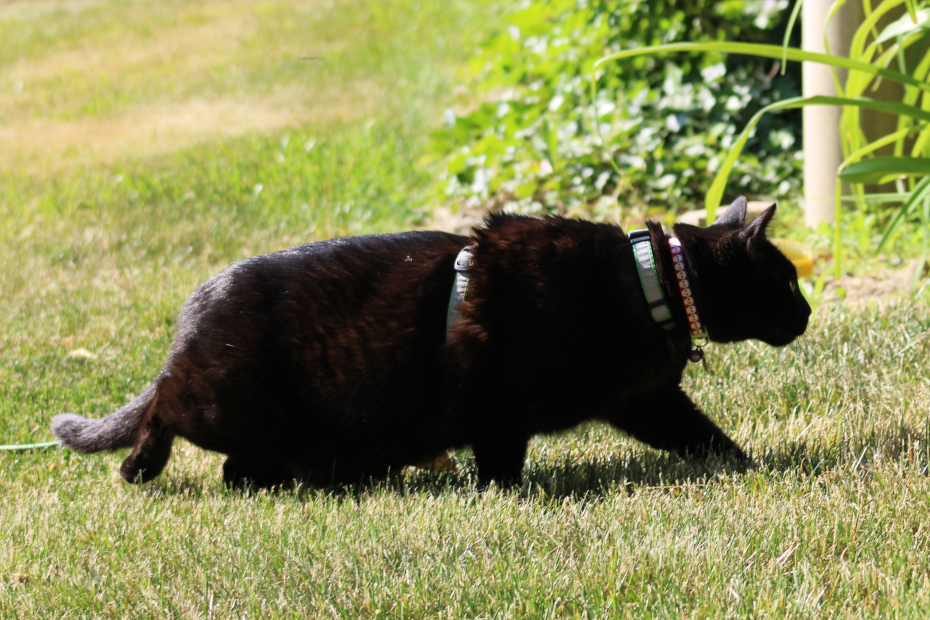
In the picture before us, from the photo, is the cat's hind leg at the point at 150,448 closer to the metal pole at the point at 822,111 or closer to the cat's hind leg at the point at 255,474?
the cat's hind leg at the point at 255,474

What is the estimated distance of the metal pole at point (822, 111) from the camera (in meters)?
4.69

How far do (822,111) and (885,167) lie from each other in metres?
1.91

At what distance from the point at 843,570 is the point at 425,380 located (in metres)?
1.31

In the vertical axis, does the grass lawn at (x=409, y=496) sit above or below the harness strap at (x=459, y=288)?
below

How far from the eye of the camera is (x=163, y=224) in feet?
21.4

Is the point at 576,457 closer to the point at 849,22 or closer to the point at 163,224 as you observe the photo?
the point at 849,22

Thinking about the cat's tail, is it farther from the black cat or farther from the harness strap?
the harness strap

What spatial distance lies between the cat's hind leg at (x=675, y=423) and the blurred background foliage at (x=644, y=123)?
284 cm

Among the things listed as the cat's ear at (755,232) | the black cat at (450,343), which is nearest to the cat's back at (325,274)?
the black cat at (450,343)

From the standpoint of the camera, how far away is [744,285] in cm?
292

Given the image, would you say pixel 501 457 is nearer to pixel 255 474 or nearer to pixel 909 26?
pixel 255 474

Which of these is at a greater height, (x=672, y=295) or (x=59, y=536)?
(x=672, y=295)

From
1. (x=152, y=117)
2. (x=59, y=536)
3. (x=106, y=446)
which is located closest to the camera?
(x=59, y=536)

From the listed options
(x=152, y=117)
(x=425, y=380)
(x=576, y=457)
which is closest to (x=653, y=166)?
(x=576, y=457)
